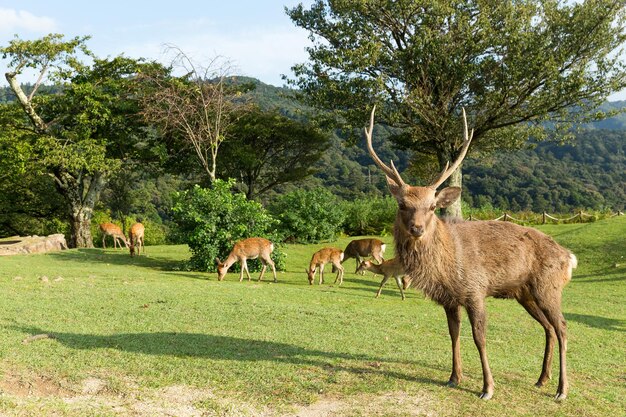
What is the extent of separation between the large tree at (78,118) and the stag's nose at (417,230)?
21.1 meters

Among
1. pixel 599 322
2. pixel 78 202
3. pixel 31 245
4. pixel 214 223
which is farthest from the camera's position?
pixel 78 202

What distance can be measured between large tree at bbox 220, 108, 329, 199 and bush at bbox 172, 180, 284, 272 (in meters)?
12.9

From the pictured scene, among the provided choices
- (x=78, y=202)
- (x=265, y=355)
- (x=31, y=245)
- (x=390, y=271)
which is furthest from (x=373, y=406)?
(x=78, y=202)

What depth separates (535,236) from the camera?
20.3ft

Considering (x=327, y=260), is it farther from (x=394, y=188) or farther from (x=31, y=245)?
A: (x=31, y=245)

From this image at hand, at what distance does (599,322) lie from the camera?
10.8 metres

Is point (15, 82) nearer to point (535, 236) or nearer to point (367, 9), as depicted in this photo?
point (367, 9)

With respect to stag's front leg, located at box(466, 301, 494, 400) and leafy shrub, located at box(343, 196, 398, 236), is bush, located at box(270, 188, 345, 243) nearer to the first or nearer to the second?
leafy shrub, located at box(343, 196, 398, 236)

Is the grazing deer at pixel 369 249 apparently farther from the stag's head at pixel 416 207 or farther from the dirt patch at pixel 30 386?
the dirt patch at pixel 30 386

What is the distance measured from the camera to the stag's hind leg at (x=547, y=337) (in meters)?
5.96

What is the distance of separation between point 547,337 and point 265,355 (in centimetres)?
308

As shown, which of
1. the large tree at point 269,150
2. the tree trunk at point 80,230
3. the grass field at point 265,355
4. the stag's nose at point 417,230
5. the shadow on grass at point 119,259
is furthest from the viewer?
the large tree at point 269,150

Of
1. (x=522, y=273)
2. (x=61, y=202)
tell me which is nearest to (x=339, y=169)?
(x=61, y=202)

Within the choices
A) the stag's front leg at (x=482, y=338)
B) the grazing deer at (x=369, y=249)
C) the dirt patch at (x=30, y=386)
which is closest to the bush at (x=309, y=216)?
the grazing deer at (x=369, y=249)
